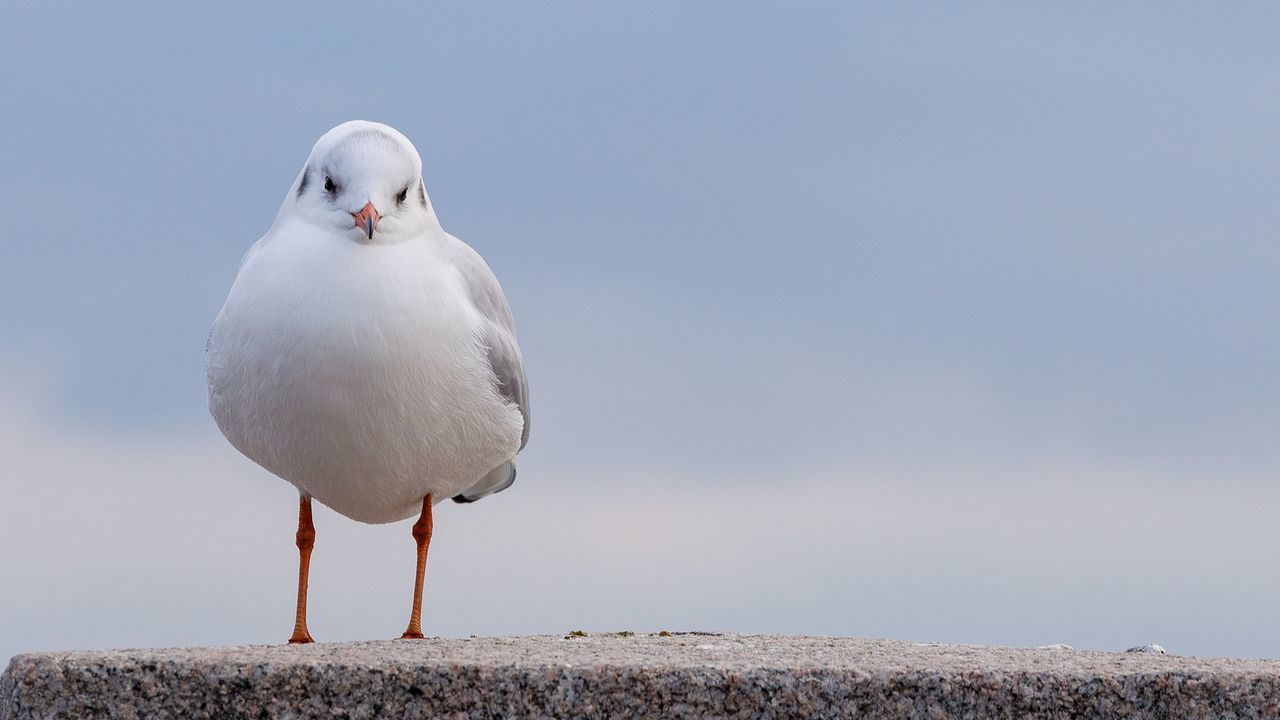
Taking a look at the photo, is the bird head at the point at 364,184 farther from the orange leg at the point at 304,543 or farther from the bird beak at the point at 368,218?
the orange leg at the point at 304,543

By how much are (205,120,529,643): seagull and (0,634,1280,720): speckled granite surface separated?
0.84 metres

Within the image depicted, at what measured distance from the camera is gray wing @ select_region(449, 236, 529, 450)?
5.84 metres

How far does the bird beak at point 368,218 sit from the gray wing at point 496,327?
51cm

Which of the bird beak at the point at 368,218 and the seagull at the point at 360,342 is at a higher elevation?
the bird beak at the point at 368,218

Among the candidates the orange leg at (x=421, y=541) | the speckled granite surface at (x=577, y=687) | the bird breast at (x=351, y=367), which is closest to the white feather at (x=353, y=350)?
the bird breast at (x=351, y=367)

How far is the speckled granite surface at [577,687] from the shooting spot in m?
4.75

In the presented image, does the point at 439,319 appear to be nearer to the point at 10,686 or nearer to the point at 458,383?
the point at 458,383

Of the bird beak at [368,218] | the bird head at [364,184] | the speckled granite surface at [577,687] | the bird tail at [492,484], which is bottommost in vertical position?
the speckled granite surface at [577,687]

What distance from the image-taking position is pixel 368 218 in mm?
5363

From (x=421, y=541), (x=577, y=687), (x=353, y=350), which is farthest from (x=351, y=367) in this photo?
(x=577, y=687)

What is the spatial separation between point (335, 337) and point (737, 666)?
5.86 ft

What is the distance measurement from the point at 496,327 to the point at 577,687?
166 cm

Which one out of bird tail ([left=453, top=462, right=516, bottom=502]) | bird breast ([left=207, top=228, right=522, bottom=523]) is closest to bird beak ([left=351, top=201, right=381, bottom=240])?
bird breast ([left=207, top=228, right=522, bottom=523])

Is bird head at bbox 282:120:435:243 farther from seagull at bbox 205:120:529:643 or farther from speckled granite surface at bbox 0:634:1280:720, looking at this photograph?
speckled granite surface at bbox 0:634:1280:720
